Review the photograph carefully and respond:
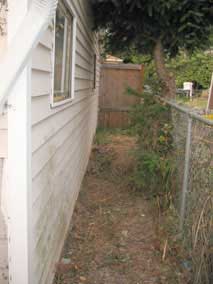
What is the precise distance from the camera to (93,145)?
8.99m

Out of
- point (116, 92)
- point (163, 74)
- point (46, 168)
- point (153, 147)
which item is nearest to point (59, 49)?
point (46, 168)

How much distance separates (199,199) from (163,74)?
3.75m

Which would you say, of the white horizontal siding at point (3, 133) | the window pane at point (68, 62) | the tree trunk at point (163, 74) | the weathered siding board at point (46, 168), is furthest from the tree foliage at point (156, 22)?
the white horizontal siding at point (3, 133)

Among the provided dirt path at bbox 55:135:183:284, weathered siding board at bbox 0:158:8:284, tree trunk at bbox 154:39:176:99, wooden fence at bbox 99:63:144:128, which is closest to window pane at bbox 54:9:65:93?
weathered siding board at bbox 0:158:8:284

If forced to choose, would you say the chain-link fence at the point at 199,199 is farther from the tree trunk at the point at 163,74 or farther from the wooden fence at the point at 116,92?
the wooden fence at the point at 116,92

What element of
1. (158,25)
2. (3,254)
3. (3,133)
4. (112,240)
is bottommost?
(112,240)

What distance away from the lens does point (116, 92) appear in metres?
11.8

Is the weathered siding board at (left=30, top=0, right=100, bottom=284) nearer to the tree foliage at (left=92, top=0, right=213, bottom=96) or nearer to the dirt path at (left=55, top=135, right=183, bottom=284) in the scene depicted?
the dirt path at (left=55, top=135, right=183, bottom=284)

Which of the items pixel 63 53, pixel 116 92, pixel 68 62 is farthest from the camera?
pixel 116 92

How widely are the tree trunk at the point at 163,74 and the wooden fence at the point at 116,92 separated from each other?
200 inches

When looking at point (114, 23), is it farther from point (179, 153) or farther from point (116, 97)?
point (116, 97)

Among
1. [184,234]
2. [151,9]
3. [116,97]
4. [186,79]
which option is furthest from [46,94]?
[186,79]

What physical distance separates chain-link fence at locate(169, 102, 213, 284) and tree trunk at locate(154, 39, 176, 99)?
2.31m

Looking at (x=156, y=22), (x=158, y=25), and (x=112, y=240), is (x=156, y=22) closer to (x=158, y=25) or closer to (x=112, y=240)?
(x=158, y=25)
